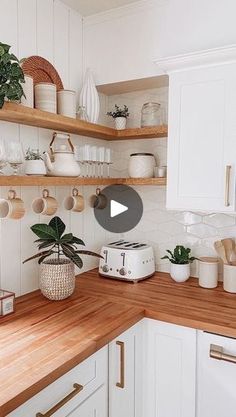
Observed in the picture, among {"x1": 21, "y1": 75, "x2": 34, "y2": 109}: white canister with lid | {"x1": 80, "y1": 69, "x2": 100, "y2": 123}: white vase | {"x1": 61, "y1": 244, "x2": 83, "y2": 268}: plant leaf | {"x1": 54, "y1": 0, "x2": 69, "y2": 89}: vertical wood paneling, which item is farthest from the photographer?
{"x1": 80, "y1": 69, "x2": 100, "y2": 123}: white vase

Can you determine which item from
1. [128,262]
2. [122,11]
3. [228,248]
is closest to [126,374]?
[128,262]

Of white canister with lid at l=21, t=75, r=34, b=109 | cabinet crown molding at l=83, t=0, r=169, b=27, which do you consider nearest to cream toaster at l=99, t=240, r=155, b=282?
white canister with lid at l=21, t=75, r=34, b=109

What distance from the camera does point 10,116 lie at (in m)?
1.54

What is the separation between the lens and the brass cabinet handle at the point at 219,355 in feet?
4.68

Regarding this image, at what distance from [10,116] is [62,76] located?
0.60 metres

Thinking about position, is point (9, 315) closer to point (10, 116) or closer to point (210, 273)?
point (10, 116)

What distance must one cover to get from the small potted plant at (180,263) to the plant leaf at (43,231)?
0.74 m

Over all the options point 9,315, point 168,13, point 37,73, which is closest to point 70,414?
point 9,315

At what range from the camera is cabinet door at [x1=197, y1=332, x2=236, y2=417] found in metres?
1.46

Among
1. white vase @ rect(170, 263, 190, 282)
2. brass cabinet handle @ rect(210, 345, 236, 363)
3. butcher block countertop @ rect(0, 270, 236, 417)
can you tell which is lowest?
brass cabinet handle @ rect(210, 345, 236, 363)

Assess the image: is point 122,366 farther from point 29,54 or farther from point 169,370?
point 29,54

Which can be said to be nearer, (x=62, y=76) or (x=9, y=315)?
(x=9, y=315)

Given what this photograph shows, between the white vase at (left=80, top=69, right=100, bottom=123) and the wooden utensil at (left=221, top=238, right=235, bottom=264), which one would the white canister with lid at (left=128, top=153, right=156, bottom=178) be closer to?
the white vase at (left=80, top=69, right=100, bottom=123)
